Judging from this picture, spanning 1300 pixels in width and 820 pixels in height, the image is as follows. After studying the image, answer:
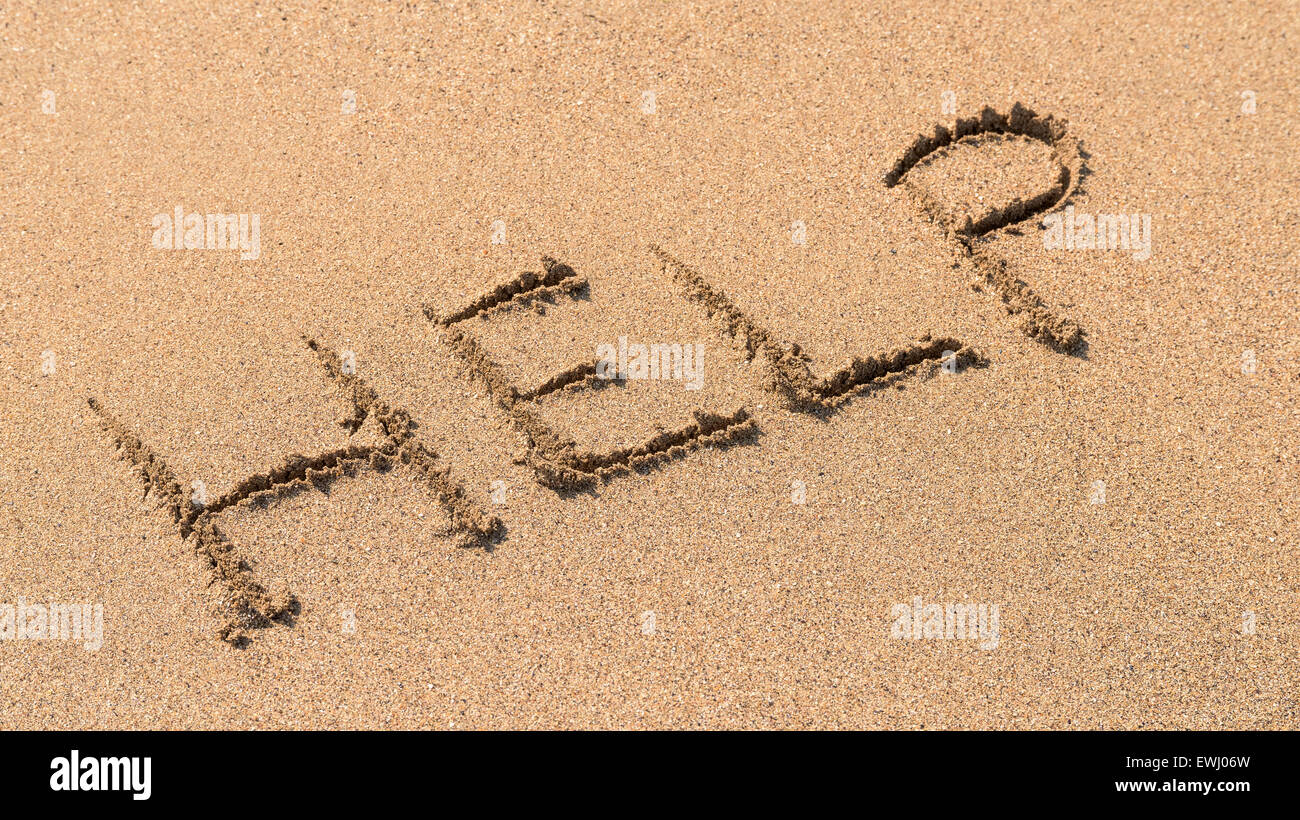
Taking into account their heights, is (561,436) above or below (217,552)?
above

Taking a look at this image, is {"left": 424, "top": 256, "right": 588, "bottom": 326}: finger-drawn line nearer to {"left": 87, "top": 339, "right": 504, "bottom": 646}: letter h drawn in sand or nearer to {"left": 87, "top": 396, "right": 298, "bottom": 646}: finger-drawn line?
{"left": 87, "top": 339, "right": 504, "bottom": 646}: letter h drawn in sand

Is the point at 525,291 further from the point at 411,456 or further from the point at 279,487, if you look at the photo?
the point at 279,487

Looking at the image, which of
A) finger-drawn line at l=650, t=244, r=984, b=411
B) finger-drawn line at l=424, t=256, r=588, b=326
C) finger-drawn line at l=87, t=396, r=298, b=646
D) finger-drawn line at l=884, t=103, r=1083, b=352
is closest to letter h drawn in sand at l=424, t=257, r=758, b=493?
finger-drawn line at l=424, t=256, r=588, b=326

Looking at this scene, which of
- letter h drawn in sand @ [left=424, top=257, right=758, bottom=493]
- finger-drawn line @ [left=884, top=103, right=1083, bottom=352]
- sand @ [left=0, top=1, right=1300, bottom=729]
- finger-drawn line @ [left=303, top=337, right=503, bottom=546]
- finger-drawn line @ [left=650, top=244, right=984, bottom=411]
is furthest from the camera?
finger-drawn line @ [left=884, top=103, right=1083, bottom=352]

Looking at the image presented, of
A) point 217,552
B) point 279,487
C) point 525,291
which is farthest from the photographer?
point 525,291

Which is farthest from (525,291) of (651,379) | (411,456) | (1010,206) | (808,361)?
(1010,206)

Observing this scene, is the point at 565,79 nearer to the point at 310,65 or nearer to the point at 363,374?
the point at 310,65

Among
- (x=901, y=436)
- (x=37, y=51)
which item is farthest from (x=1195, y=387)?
(x=37, y=51)
